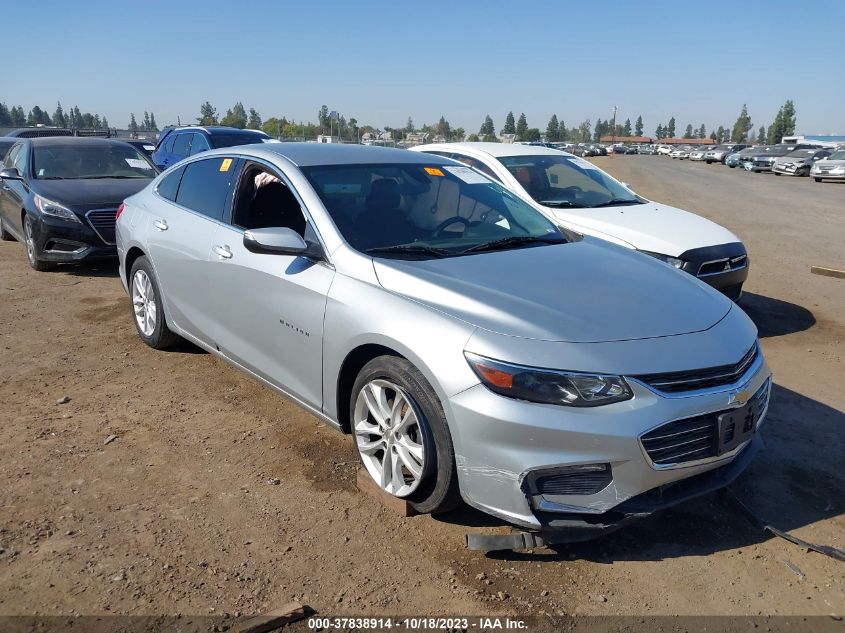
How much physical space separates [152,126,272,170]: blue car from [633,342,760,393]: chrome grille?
10974 mm

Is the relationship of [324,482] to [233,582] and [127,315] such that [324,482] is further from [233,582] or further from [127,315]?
[127,315]

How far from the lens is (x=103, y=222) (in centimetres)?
847

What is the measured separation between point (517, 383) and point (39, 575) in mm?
2130

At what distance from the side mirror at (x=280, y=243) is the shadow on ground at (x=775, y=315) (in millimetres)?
4631

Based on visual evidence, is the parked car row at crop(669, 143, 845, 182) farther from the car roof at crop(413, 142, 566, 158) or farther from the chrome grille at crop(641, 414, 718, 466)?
the chrome grille at crop(641, 414, 718, 466)

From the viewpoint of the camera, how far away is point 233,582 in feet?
9.63

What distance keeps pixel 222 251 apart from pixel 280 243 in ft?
2.99

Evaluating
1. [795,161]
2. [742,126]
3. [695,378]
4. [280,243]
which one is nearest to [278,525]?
[280,243]

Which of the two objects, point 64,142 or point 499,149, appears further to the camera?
point 64,142

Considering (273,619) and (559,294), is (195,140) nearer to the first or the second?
(559,294)

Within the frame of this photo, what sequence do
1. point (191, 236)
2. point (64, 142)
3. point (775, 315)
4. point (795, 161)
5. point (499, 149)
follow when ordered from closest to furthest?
point (191, 236) < point (775, 315) < point (499, 149) < point (64, 142) < point (795, 161)

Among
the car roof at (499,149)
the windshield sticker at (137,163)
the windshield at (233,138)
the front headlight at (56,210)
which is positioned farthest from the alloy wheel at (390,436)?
the windshield at (233,138)

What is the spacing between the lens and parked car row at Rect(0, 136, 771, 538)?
A: 2.89m

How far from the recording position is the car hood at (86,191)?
335 inches
